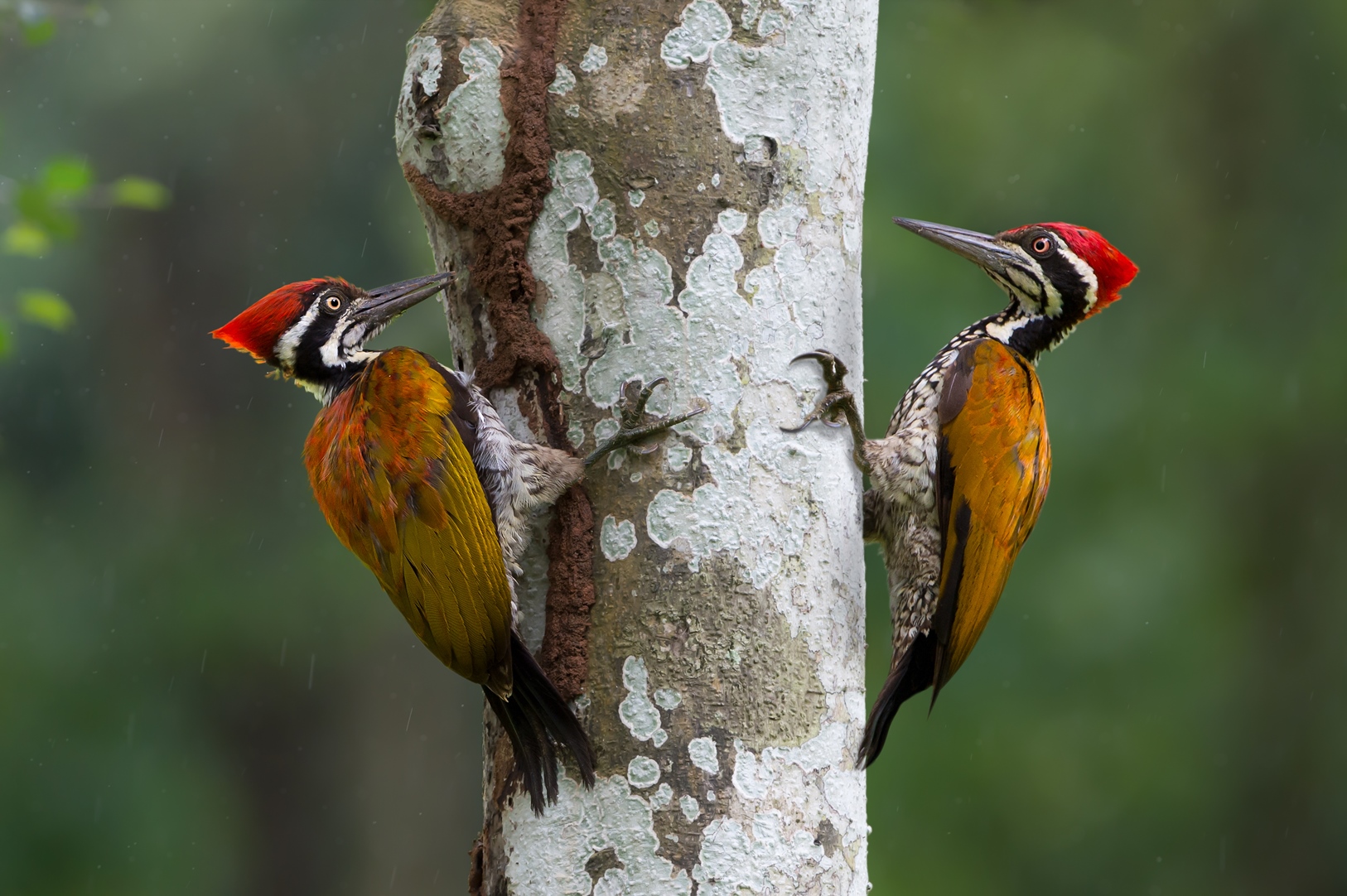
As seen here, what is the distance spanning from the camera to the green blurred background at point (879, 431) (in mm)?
7570

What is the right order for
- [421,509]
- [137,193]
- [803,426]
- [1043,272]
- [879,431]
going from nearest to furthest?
[803,426] → [421,509] → [137,193] → [1043,272] → [879,431]

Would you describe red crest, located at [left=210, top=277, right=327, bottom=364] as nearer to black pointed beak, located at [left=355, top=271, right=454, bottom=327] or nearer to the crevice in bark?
black pointed beak, located at [left=355, top=271, right=454, bottom=327]

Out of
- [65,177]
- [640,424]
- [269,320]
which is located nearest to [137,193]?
[65,177]

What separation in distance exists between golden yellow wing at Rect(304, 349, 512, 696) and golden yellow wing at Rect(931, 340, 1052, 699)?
1079 millimetres

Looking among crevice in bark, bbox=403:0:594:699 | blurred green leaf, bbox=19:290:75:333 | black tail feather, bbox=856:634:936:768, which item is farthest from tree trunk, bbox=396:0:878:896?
blurred green leaf, bbox=19:290:75:333

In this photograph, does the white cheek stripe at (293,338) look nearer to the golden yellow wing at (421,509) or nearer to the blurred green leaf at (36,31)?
the golden yellow wing at (421,509)

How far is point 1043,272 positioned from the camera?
3.70 meters

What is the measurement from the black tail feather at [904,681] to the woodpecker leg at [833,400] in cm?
69

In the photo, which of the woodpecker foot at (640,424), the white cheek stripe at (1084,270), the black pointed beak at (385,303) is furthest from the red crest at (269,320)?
the white cheek stripe at (1084,270)

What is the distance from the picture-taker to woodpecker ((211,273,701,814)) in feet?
7.99

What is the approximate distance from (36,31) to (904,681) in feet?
8.47

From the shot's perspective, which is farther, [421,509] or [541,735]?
[421,509]

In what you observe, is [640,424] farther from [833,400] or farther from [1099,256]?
[1099,256]

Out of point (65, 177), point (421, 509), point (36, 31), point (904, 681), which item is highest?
point (36, 31)
